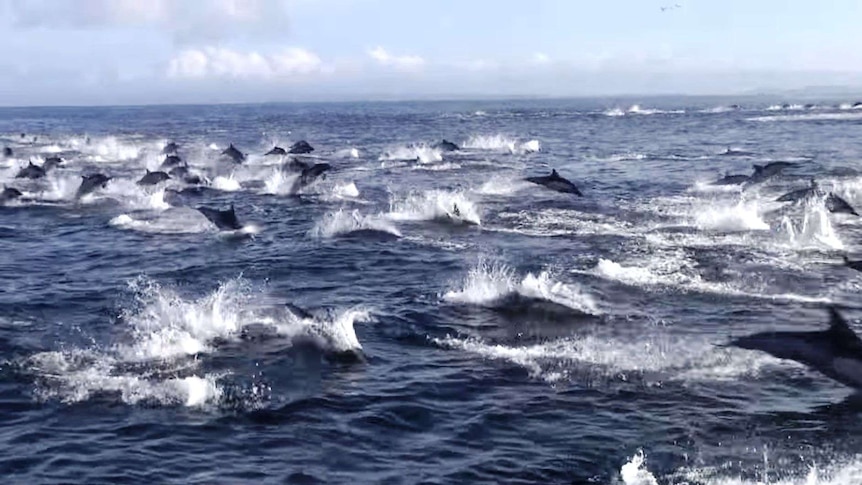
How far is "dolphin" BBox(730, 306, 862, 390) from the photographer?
42.8 ft

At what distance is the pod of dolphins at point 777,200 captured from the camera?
43.2 feet

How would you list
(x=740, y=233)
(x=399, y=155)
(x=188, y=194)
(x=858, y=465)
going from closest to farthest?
(x=858, y=465)
(x=740, y=233)
(x=188, y=194)
(x=399, y=155)

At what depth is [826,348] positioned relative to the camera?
44.1 ft

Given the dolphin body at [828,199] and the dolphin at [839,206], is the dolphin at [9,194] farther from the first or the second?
→ the dolphin at [839,206]

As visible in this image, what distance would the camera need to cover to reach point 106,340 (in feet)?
51.9

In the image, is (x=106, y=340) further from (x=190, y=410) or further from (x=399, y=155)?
(x=399, y=155)

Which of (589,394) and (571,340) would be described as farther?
(571,340)

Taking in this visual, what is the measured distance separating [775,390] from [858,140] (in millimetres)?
53133

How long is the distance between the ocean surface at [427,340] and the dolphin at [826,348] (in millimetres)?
248

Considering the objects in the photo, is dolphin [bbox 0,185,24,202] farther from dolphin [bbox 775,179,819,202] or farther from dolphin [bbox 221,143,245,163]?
dolphin [bbox 775,179,819,202]

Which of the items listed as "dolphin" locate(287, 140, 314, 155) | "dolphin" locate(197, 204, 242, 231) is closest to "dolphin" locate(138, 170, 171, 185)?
"dolphin" locate(197, 204, 242, 231)

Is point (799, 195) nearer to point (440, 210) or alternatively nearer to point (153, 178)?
point (440, 210)

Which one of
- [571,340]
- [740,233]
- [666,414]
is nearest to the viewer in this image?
[666,414]

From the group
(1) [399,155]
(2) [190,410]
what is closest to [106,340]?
(2) [190,410]
